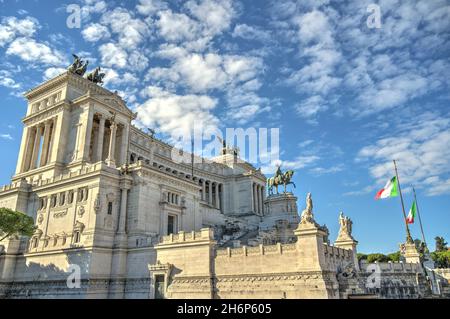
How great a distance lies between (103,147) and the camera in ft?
205

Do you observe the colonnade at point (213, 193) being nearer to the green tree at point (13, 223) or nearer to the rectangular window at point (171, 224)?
the rectangular window at point (171, 224)

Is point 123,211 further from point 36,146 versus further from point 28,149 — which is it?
point 28,149

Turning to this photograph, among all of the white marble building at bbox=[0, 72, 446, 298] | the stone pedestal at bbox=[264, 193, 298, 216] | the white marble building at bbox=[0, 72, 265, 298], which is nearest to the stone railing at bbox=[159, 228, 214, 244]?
the white marble building at bbox=[0, 72, 446, 298]

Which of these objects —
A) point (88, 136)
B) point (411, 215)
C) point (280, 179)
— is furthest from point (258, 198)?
point (88, 136)

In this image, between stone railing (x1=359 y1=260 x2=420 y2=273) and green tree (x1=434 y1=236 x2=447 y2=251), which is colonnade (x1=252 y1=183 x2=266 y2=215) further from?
green tree (x1=434 y1=236 x2=447 y2=251)

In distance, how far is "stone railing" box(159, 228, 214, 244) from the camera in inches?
1431

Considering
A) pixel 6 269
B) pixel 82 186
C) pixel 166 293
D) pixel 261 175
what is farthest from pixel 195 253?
pixel 261 175

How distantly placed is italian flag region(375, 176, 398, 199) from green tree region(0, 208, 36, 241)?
4273 cm

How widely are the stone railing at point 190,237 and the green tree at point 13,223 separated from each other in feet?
51.7

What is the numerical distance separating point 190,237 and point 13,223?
19819mm

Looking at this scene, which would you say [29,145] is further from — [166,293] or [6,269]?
[166,293]
